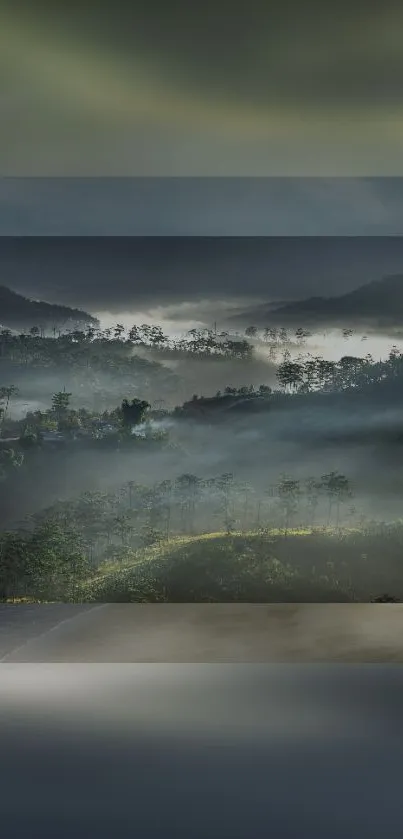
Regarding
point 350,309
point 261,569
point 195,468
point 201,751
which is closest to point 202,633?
point 261,569

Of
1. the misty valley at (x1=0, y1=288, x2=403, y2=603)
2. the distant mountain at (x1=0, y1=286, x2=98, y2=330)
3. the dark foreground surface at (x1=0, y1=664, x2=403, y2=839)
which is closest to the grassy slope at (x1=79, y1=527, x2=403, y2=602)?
the misty valley at (x1=0, y1=288, x2=403, y2=603)

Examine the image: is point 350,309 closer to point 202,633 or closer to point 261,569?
point 261,569

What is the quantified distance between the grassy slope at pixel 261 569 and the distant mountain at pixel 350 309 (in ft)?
5.11

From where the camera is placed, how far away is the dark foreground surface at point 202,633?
6418mm

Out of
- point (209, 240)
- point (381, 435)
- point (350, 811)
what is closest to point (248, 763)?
point (350, 811)

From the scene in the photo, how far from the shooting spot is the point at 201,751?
14.7 ft

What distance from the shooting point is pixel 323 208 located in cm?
775

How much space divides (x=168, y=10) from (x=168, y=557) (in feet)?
14.3

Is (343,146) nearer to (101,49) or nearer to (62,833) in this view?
(101,49)

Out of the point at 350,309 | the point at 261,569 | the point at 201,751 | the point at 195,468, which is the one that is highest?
the point at 350,309

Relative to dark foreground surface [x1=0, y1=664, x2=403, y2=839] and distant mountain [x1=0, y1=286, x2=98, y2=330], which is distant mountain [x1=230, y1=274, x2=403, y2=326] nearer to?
distant mountain [x1=0, y1=286, x2=98, y2=330]

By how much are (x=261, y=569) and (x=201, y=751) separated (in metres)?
3.24

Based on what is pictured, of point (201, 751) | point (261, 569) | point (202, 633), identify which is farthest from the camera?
point (261, 569)

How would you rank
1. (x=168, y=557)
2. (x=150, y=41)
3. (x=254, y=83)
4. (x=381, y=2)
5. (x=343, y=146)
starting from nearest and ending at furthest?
1. (x=381, y=2)
2. (x=150, y=41)
3. (x=254, y=83)
4. (x=343, y=146)
5. (x=168, y=557)
